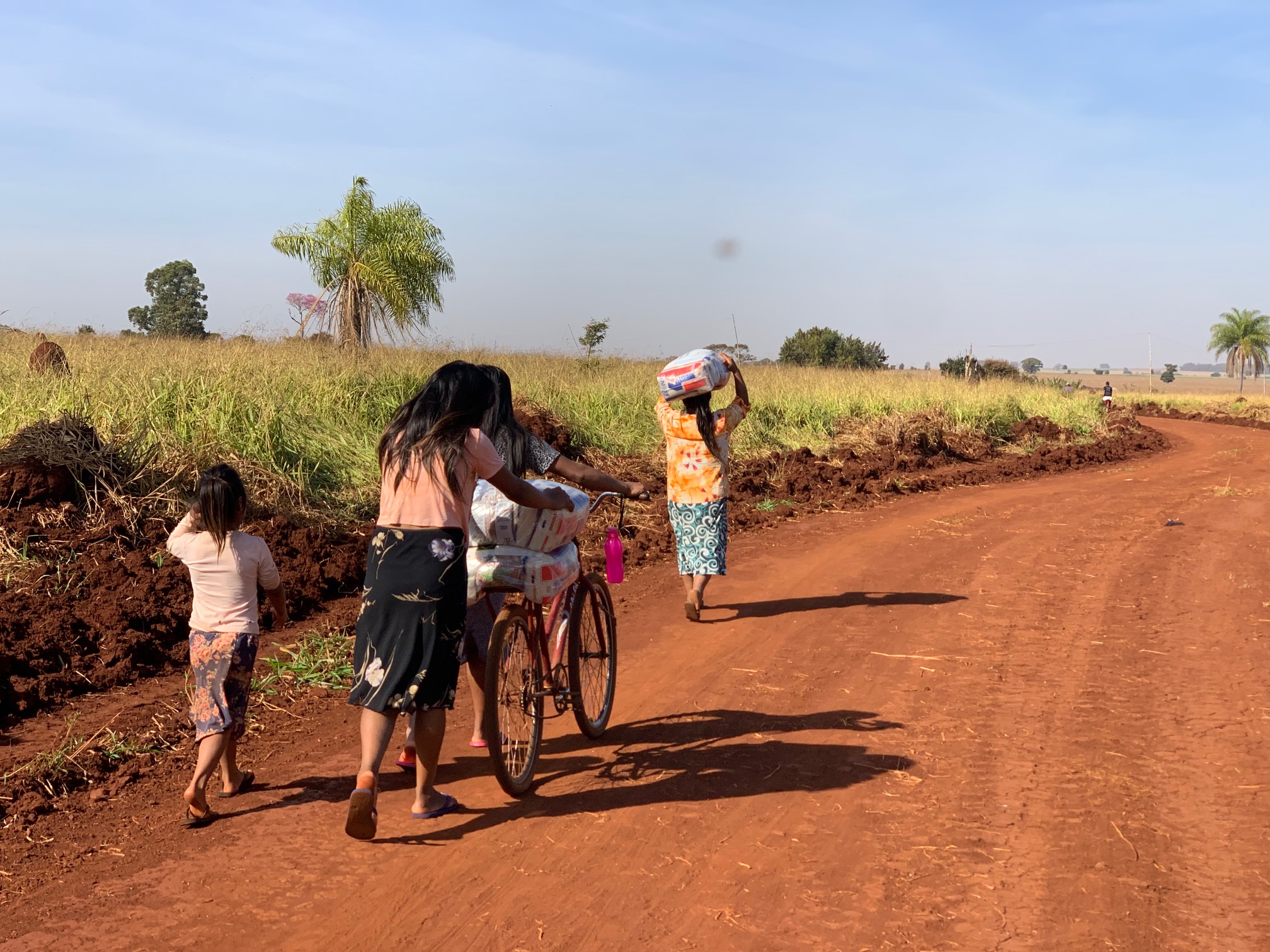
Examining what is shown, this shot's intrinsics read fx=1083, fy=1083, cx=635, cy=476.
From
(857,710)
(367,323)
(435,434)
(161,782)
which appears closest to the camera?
(435,434)

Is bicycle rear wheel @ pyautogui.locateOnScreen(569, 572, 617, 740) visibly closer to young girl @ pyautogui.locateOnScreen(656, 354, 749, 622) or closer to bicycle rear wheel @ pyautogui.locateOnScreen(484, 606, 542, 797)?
bicycle rear wheel @ pyautogui.locateOnScreen(484, 606, 542, 797)

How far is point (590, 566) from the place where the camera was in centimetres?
974

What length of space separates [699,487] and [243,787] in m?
4.08

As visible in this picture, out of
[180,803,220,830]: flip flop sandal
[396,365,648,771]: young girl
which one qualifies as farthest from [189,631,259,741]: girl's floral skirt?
[396,365,648,771]: young girl

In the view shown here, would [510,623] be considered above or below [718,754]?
above

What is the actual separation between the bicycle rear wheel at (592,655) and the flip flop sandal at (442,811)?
0.76m

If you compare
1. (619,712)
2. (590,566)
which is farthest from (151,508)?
(619,712)

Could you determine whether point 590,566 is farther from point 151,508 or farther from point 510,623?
point 510,623

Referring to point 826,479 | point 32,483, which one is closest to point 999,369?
point 826,479

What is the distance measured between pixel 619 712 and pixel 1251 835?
3.03 meters

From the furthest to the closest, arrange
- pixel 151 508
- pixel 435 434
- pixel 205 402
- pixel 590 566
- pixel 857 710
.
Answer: pixel 205 402, pixel 590 566, pixel 151 508, pixel 857 710, pixel 435 434

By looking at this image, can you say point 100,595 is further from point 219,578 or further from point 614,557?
point 614,557

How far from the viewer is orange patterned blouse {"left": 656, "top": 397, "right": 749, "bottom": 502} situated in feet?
26.0

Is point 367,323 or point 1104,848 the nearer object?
point 1104,848
